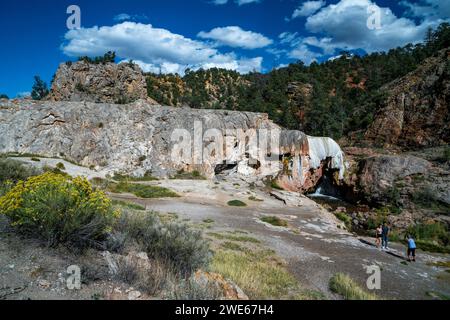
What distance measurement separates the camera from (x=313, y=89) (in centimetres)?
7062

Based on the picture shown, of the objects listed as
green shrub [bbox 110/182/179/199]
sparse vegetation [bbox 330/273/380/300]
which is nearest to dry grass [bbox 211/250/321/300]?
sparse vegetation [bbox 330/273/380/300]

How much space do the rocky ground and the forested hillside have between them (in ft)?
105

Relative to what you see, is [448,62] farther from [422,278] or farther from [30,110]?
[30,110]

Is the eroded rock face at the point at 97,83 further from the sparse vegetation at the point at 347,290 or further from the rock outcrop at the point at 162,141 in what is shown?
the sparse vegetation at the point at 347,290

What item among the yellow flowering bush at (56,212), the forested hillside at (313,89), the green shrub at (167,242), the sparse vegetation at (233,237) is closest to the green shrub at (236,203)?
the sparse vegetation at (233,237)

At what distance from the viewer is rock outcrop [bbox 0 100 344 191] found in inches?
1255

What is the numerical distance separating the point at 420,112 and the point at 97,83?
49092mm

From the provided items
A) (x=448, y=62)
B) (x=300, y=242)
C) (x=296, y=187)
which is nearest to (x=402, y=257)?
(x=300, y=242)

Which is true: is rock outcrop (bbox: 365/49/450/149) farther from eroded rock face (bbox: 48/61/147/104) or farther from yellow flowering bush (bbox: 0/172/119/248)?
yellow flowering bush (bbox: 0/172/119/248)

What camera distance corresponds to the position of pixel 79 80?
40.8m

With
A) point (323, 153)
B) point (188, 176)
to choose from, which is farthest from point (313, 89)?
point (188, 176)

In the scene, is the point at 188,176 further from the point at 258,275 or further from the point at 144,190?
the point at 258,275

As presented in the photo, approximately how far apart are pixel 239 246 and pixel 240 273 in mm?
4237

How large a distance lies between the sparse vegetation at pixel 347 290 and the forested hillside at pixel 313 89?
47.2 metres
